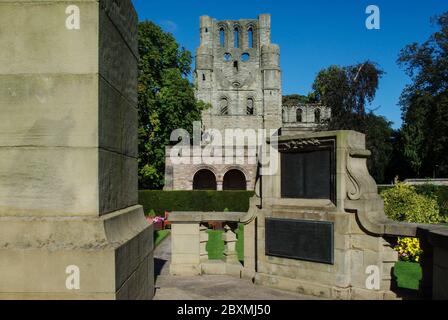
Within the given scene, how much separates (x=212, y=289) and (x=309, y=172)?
2.52 metres

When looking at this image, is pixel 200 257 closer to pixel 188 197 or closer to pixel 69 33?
pixel 69 33

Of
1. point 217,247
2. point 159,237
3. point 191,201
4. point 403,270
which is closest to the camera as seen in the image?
point 403,270

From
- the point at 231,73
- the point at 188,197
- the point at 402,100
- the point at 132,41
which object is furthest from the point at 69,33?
→ the point at 231,73

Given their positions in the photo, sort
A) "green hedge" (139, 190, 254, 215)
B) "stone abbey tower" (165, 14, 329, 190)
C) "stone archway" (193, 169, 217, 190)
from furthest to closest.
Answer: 1. "stone abbey tower" (165, 14, 329, 190)
2. "stone archway" (193, 169, 217, 190)
3. "green hedge" (139, 190, 254, 215)

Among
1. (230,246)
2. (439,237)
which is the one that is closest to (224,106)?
(230,246)

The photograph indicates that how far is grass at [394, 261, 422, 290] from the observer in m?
8.12

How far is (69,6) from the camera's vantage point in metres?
3.04

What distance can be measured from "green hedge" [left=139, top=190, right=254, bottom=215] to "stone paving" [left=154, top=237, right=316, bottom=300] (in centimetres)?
1717

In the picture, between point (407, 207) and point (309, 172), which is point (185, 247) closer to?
point (309, 172)

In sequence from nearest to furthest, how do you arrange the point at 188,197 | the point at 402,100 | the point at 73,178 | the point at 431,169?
1. the point at 73,178
2. the point at 188,197
3. the point at 402,100
4. the point at 431,169

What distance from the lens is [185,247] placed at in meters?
7.94

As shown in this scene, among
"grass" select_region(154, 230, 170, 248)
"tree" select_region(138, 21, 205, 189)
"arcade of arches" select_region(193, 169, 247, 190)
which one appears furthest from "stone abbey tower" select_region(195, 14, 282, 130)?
"grass" select_region(154, 230, 170, 248)

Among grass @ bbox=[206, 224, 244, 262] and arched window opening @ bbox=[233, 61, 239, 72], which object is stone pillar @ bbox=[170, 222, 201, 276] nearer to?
→ grass @ bbox=[206, 224, 244, 262]
